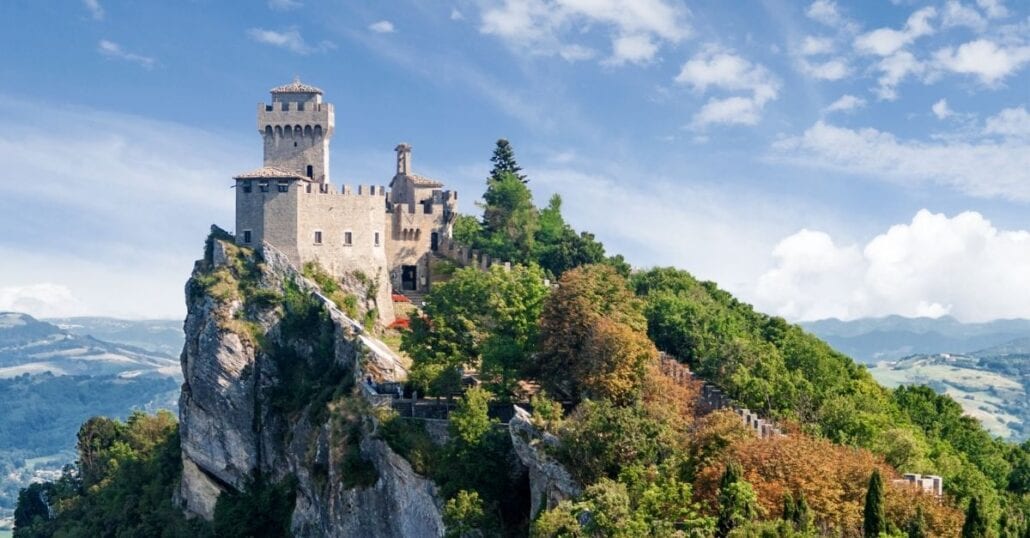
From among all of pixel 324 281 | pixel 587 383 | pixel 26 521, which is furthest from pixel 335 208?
pixel 26 521

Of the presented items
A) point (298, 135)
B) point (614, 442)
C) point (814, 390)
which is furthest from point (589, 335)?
point (298, 135)

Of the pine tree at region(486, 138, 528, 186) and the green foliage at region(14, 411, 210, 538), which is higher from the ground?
the pine tree at region(486, 138, 528, 186)

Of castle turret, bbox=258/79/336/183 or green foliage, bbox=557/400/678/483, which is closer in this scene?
green foliage, bbox=557/400/678/483

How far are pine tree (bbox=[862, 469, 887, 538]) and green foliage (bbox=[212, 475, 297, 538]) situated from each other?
41866mm

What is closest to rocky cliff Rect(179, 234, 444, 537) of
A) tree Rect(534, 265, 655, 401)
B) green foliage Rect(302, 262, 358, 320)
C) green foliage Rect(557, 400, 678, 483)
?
green foliage Rect(302, 262, 358, 320)

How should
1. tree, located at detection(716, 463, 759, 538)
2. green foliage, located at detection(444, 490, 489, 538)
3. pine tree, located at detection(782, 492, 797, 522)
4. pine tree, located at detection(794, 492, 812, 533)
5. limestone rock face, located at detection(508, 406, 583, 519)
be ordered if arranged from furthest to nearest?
green foliage, located at detection(444, 490, 489, 538)
limestone rock face, located at detection(508, 406, 583, 519)
tree, located at detection(716, 463, 759, 538)
pine tree, located at detection(782, 492, 797, 522)
pine tree, located at detection(794, 492, 812, 533)

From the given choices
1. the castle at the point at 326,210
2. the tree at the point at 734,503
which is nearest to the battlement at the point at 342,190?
the castle at the point at 326,210

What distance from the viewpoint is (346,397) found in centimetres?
7156

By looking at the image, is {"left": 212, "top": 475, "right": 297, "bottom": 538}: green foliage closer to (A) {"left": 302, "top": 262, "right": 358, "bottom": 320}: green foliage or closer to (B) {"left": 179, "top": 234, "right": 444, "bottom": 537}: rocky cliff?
(B) {"left": 179, "top": 234, "right": 444, "bottom": 537}: rocky cliff

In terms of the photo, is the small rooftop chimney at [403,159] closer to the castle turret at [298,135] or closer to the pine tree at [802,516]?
the castle turret at [298,135]

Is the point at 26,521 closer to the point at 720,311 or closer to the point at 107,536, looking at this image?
the point at 107,536

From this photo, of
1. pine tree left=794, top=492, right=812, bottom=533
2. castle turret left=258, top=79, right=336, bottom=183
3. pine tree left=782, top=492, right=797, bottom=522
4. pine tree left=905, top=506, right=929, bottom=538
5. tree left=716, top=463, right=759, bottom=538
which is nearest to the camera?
pine tree left=794, top=492, right=812, bottom=533

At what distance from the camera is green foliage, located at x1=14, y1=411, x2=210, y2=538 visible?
89375 millimetres

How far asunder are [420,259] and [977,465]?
41.0m
